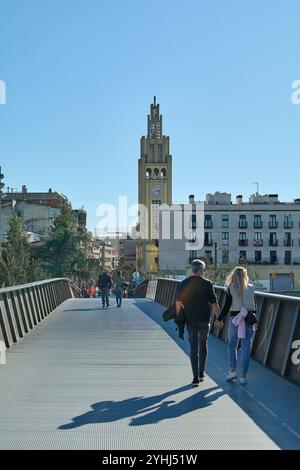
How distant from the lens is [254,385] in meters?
10.5

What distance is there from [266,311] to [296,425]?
5.30m

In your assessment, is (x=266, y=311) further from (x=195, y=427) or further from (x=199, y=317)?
(x=195, y=427)

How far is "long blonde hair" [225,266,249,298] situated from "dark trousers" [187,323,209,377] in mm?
655

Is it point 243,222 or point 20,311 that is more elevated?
point 243,222

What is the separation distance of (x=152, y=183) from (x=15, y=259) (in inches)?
2913

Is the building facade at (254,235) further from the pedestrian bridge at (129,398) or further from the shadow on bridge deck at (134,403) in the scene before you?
the shadow on bridge deck at (134,403)

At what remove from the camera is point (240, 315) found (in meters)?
10.6

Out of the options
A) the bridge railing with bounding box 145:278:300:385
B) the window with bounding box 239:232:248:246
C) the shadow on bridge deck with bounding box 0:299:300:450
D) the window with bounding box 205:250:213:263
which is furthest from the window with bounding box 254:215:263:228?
the bridge railing with bounding box 145:278:300:385

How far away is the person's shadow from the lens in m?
8.11

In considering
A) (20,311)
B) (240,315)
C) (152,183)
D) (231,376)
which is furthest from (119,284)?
(152,183)

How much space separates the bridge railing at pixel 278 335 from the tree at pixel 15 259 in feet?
170

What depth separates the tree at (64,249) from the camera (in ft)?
271

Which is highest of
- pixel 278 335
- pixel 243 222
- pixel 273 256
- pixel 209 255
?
pixel 243 222

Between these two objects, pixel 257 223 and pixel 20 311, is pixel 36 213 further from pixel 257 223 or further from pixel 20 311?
pixel 20 311
